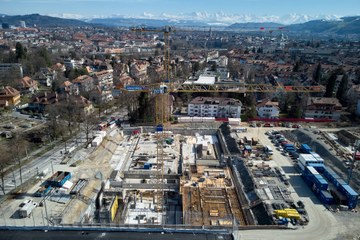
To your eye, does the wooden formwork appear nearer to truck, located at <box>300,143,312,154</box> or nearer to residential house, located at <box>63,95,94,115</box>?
truck, located at <box>300,143,312,154</box>

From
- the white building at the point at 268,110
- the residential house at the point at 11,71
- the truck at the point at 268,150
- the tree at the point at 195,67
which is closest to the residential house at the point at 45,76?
the residential house at the point at 11,71

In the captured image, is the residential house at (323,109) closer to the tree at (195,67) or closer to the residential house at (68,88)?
the tree at (195,67)

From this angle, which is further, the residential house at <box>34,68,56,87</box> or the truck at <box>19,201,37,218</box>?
the residential house at <box>34,68,56,87</box>

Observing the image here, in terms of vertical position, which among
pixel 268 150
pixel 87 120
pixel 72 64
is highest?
pixel 72 64

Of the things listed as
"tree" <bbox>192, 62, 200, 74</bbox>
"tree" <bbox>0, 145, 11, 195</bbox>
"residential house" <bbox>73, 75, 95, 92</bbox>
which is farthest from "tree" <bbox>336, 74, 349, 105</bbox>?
"tree" <bbox>0, 145, 11, 195</bbox>

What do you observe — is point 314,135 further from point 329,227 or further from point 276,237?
point 276,237

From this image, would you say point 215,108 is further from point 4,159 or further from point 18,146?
point 4,159

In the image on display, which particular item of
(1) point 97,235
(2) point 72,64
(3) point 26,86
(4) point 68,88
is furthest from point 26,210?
(2) point 72,64
